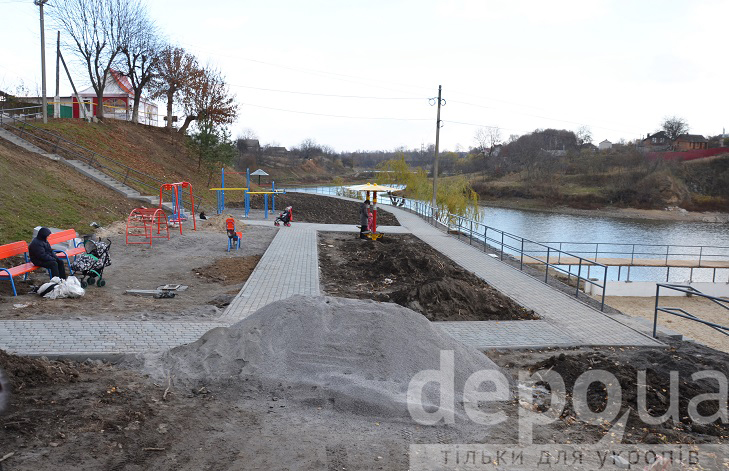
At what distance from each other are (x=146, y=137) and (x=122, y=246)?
2750cm

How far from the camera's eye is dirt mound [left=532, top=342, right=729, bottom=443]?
5305mm

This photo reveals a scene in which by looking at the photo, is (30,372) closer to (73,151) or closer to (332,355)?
(332,355)

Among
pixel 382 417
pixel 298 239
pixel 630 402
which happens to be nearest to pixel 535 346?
pixel 630 402

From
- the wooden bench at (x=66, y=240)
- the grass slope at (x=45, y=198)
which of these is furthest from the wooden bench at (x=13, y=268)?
the grass slope at (x=45, y=198)

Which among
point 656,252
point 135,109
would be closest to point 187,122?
point 135,109

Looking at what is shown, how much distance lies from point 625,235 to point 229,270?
40.8 m

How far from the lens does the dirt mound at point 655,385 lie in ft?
17.4

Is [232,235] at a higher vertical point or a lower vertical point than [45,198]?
lower

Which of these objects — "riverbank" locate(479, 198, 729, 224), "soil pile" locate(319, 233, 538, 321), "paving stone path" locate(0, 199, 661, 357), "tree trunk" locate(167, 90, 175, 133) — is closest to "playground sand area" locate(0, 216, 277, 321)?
"paving stone path" locate(0, 199, 661, 357)

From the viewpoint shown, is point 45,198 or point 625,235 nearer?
point 45,198

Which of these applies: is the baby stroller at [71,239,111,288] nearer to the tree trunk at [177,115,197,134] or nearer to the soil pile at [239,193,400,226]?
the soil pile at [239,193,400,226]

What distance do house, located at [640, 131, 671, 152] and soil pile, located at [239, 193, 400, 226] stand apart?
8908 cm

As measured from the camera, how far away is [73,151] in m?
27.0

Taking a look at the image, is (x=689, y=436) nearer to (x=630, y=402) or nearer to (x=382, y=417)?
(x=630, y=402)
